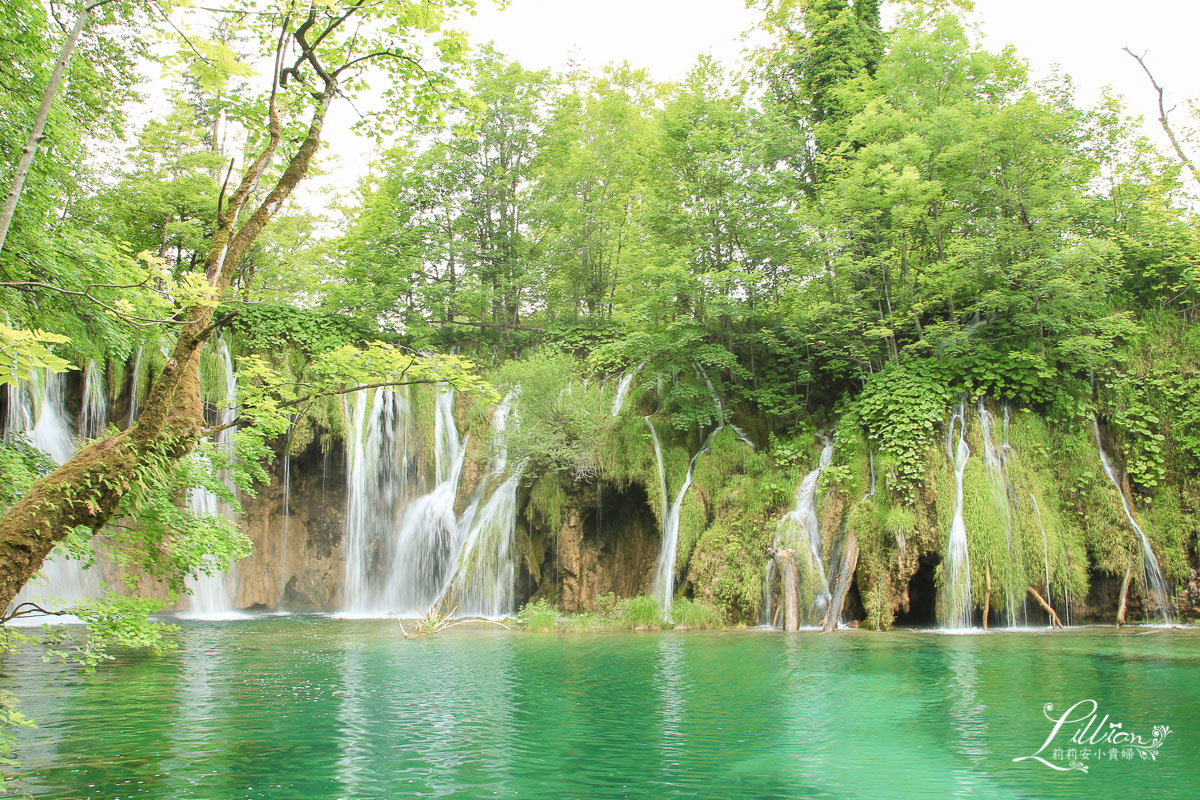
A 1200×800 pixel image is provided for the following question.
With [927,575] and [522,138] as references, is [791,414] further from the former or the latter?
[522,138]

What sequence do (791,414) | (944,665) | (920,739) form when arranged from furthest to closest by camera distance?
1. (791,414)
2. (944,665)
3. (920,739)

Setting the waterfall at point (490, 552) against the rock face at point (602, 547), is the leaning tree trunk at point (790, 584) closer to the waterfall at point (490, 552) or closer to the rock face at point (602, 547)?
the rock face at point (602, 547)

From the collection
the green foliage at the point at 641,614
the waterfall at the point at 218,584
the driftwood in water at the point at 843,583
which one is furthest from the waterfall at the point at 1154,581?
the waterfall at the point at 218,584

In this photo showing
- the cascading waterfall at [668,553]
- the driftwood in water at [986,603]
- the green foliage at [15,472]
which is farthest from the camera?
the cascading waterfall at [668,553]

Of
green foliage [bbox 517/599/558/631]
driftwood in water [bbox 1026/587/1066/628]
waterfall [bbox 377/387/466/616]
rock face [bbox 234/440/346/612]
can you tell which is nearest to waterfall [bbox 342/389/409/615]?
waterfall [bbox 377/387/466/616]

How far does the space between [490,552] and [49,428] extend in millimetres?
11119

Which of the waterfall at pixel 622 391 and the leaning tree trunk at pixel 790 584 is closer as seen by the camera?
the leaning tree trunk at pixel 790 584

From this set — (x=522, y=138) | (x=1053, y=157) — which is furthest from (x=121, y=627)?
(x=522, y=138)

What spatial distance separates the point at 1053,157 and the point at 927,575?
9.90 metres

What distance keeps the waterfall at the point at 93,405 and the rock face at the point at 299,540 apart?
14.0ft

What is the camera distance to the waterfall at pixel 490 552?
17641mm

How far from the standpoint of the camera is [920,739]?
6305 mm

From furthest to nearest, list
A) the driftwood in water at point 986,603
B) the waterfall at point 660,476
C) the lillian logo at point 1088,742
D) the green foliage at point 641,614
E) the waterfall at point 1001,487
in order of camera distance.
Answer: the waterfall at point 660,476 → the green foliage at point 641,614 → the waterfall at point 1001,487 → the driftwood in water at point 986,603 → the lillian logo at point 1088,742

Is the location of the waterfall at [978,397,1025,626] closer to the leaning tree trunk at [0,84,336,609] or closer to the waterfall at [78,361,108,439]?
the leaning tree trunk at [0,84,336,609]
